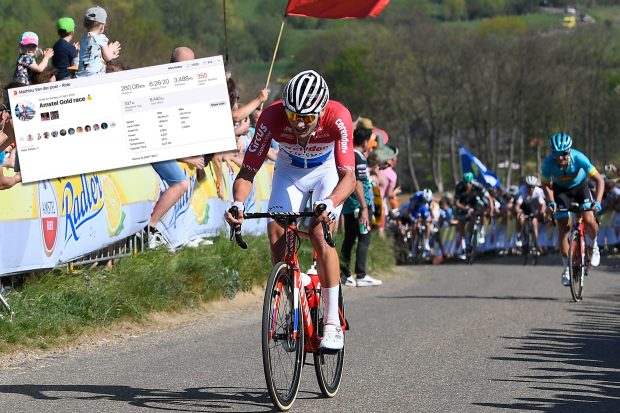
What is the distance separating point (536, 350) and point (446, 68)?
249 ft

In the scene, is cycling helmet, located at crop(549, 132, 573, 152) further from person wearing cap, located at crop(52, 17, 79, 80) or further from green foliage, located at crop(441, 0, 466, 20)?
green foliage, located at crop(441, 0, 466, 20)

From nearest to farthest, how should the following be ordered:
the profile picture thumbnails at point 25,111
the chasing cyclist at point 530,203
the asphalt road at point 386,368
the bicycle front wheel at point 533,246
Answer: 1. the asphalt road at point 386,368
2. the profile picture thumbnails at point 25,111
3. the bicycle front wheel at point 533,246
4. the chasing cyclist at point 530,203

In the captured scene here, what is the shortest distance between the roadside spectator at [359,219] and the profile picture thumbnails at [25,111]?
19.4 feet

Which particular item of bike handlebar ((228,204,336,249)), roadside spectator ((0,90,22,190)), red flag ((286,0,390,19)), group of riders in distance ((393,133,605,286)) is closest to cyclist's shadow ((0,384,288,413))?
bike handlebar ((228,204,336,249))

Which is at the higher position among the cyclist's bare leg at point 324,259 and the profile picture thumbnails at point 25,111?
the profile picture thumbnails at point 25,111

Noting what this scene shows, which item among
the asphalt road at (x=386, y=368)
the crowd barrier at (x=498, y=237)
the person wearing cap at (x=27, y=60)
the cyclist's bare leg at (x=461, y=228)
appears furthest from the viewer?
the crowd barrier at (x=498, y=237)

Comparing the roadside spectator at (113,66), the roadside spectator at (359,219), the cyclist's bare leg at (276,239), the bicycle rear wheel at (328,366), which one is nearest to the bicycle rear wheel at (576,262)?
the roadside spectator at (359,219)

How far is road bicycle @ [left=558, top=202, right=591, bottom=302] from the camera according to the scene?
15742 mm

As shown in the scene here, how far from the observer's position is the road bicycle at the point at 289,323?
291 inches

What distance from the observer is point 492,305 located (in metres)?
14.9

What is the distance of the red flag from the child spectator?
7.50 feet

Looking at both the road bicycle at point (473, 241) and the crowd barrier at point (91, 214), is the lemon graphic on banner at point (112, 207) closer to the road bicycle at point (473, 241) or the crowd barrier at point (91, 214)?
the crowd barrier at point (91, 214)

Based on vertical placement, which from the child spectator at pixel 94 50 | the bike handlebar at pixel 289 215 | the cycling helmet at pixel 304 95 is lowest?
the bike handlebar at pixel 289 215

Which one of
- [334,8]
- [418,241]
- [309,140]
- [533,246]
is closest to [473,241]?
[533,246]
